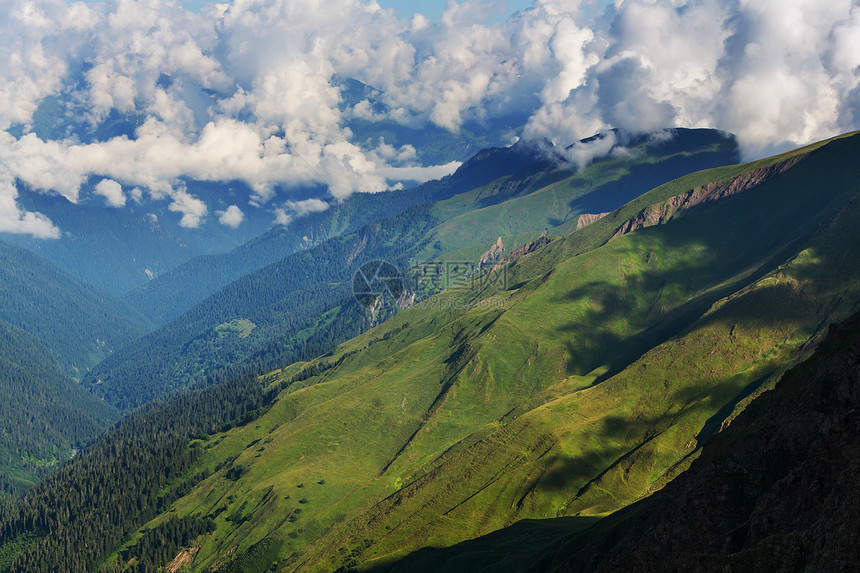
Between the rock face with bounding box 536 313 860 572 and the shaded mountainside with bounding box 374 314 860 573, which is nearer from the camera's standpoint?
the rock face with bounding box 536 313 860 572

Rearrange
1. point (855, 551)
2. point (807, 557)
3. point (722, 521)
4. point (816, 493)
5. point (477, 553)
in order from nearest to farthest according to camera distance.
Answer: point (855, 551) → point (807, 557) → point (816, 493) → point (722, 521) → point (477, 553)

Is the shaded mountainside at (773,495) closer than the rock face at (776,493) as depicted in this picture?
No

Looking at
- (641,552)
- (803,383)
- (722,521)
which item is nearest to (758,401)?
(803,383)

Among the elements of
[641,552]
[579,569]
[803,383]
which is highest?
[803,383]

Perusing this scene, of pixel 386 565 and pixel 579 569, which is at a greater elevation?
pixel 579 569

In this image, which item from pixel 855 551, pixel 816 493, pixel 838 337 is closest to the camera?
pixel 855 551

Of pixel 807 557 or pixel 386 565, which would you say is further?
pixel 386 565

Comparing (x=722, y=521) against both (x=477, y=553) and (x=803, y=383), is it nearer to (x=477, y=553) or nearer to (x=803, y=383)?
(x=803, y=383)
